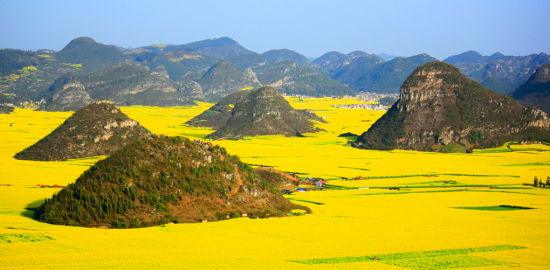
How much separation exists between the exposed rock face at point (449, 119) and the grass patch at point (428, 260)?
86.8 m

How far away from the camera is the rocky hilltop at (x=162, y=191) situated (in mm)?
44875

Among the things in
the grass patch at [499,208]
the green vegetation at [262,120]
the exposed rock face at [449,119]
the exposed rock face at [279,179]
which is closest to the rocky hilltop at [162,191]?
the exposed rock face at [279,179]

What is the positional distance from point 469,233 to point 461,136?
8220 cm

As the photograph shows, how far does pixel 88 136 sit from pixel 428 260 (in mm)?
79161

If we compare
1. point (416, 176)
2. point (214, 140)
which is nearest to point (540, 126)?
point (416, 176)

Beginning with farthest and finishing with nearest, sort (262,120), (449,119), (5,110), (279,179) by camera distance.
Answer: (5,110) → (262,120) → (449,119) → (279,179)

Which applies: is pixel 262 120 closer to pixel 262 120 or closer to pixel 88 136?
pixel 262 120

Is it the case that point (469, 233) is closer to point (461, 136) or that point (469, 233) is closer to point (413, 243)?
point (413, 243)

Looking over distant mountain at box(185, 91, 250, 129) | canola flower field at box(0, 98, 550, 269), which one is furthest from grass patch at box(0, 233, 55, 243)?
distant mountain at box(185, 91, 250, 129)

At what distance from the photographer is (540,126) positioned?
397ft

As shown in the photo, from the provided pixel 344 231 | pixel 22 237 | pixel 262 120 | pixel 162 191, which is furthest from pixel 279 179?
pixel 262 120

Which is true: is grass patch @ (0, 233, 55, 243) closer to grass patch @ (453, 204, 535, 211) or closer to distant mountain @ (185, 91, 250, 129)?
grass patch @ (453, 204, 535, 211)

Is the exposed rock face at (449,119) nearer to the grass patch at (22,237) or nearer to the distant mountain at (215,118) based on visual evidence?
the distant mountain at (215,118)

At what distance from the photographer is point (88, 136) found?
9694 cm
